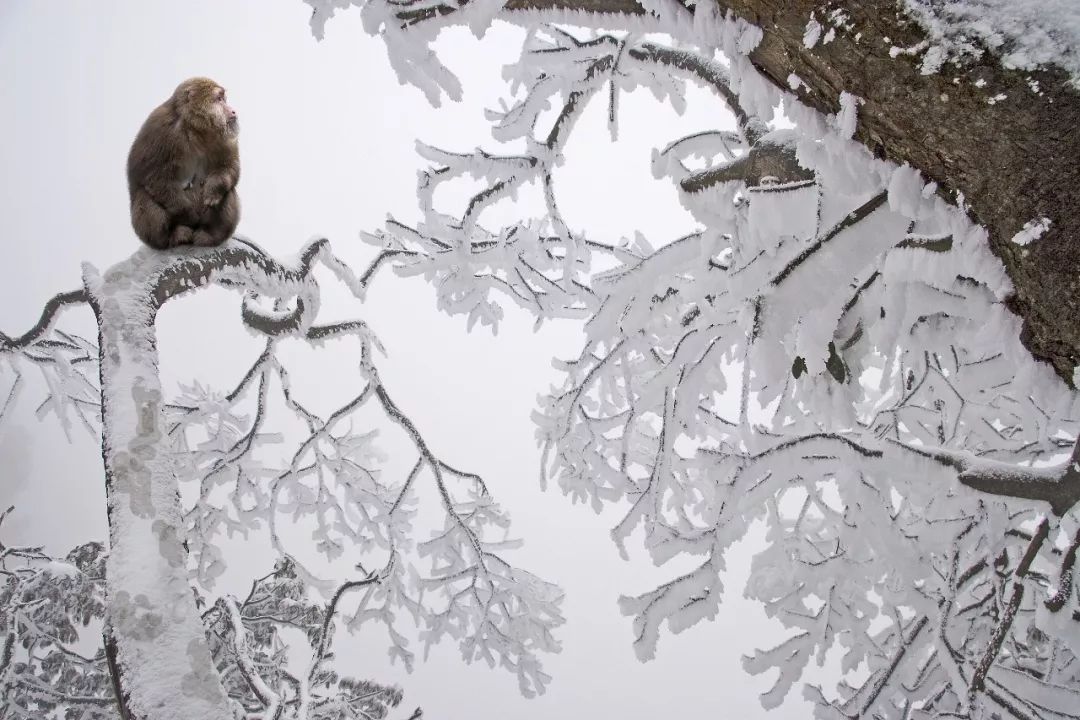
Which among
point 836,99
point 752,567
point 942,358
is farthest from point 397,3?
point 942,358

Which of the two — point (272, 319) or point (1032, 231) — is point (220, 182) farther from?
point (1032, 231)

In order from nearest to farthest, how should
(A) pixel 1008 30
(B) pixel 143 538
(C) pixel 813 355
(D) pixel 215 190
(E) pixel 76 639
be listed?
(A) pixel 1008 30, (C) pixel 813 355, (B) pixel 143 538, (D) pixel 215 190, (E) pixel 76 639

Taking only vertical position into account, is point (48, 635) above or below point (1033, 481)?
above

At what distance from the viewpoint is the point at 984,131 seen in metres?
0.66

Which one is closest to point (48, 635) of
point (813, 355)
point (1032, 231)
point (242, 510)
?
point (242, 510)

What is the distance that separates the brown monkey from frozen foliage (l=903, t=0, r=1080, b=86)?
1838mm

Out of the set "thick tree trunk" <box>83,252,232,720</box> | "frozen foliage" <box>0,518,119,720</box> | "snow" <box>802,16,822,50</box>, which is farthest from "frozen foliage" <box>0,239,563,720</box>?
"snow" <box>802,16,822,50</box>

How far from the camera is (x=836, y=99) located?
0.78 meters

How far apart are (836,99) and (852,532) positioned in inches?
50.2

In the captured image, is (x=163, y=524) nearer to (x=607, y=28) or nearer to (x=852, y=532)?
(x=607, y=28)

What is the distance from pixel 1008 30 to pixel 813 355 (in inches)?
17.3

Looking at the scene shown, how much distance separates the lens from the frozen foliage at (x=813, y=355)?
0.85 metres

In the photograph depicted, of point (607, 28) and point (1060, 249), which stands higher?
point (607, 28)

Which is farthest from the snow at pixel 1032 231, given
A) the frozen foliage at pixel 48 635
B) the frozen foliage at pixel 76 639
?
the frozen foliage at pixel 48 635
